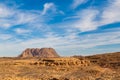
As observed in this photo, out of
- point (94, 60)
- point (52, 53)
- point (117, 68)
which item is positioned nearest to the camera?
A: point (117, 68)

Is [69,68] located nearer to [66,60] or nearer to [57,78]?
[66,60]

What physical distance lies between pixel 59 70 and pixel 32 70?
5005mm

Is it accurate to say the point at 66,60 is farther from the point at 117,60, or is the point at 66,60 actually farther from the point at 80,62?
the point at 117,60

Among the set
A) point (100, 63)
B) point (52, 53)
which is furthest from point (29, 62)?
point (52, 53)

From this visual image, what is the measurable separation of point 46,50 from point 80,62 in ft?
310

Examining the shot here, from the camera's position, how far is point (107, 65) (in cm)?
5559

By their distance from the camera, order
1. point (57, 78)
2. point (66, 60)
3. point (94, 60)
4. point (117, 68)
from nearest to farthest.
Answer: point (57, 78), point (117, 68), point (66, 60), point (94, 60)

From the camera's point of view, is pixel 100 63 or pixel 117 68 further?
pixel 100 63

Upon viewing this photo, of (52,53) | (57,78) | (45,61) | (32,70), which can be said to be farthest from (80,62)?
(52,53)

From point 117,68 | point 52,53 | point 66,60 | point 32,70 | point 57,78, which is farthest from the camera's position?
point 52,53

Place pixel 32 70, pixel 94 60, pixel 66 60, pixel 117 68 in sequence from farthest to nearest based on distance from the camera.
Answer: pixel 94 60, pixel 66 60, pixel 117 68, pixel 32 70

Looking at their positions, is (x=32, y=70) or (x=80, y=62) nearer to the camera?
(x=32, y=70)

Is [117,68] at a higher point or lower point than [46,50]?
lower

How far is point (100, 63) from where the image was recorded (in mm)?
57562
